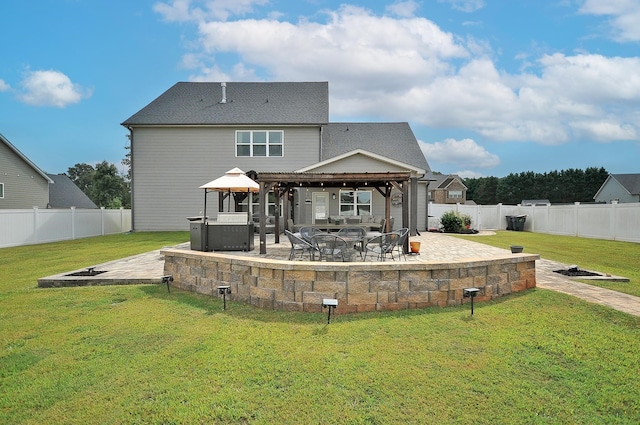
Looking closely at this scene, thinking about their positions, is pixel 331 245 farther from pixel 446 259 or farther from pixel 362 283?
pixel 446 259

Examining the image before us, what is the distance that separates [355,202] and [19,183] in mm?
19519

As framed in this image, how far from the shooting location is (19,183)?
22.1 metres

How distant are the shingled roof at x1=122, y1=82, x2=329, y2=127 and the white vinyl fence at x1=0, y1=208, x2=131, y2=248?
18.0 ft

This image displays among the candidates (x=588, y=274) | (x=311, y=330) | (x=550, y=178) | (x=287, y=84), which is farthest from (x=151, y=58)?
(x=550, y=178)

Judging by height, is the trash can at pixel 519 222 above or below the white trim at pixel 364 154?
below

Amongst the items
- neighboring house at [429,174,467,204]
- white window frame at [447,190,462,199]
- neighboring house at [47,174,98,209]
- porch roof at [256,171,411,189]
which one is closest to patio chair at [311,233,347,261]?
porch roof at [256,171,411,189]

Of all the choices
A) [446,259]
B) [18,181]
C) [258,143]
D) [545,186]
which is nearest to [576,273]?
[446,259]

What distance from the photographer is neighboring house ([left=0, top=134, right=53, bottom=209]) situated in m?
20.9

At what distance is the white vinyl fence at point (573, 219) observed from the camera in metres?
16.2

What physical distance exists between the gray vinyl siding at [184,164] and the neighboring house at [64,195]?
42.4ft

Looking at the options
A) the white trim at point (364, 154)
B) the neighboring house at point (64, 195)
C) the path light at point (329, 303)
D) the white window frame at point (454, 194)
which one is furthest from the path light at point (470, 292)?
the white window frame at point (454, 194)

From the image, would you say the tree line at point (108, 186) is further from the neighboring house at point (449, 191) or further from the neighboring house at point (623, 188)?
the neighboring house at point (623, 188)

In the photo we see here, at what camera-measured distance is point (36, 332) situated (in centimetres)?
533

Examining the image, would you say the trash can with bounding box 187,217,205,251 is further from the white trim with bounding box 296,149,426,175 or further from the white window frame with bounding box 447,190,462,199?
the white window frame with bounding box 447,190,462,199
